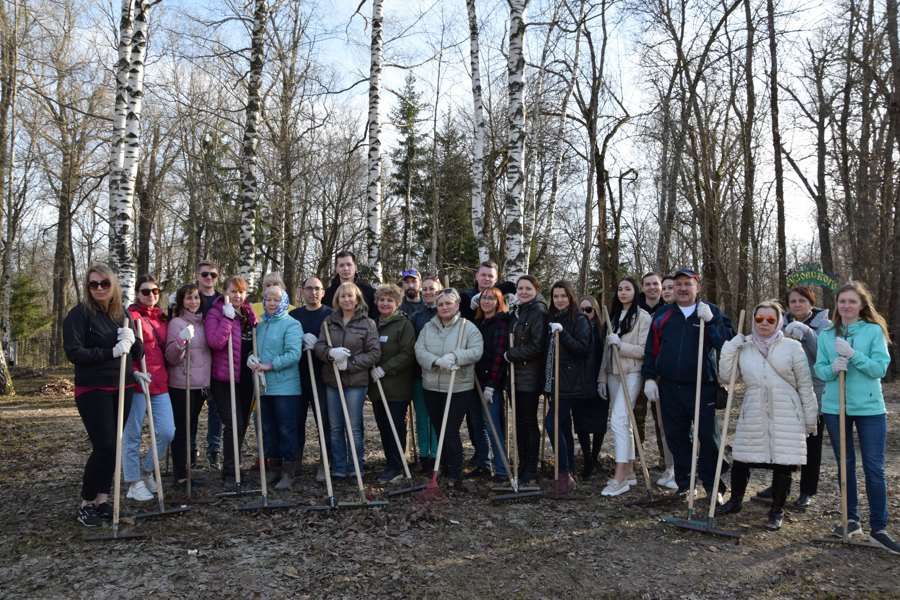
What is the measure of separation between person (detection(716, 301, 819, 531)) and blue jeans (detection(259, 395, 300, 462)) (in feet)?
13.2

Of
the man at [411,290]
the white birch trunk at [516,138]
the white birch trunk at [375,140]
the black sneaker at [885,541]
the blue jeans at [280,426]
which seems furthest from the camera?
the white birch trunk at [375,140]

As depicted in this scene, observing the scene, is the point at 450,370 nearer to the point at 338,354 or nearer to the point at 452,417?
the point at 452,417

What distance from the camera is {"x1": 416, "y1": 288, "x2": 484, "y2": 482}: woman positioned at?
20.0 ft

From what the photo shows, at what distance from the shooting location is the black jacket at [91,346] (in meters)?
4.80

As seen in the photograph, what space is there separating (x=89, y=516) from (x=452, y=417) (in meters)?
3.22

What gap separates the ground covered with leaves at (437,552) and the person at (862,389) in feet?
1.00

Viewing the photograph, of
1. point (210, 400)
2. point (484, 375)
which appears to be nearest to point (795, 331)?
point (484, 375)

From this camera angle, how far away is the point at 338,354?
230 inches

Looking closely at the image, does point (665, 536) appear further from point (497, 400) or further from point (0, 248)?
point (0, 248)

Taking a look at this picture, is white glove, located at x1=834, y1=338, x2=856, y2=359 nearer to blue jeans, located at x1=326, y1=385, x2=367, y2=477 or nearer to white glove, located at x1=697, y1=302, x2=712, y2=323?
white glove, located at x1=697, y1=302, x2=712, y2=323

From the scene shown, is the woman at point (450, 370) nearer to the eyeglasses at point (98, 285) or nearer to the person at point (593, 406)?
the person at point (593, 406)

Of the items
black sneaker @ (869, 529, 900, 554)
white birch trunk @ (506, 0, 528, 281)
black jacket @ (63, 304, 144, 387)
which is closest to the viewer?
black sneaker @ (869, 529, 900, 554)

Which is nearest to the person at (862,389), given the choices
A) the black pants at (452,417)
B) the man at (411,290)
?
the black pants at (452,417)

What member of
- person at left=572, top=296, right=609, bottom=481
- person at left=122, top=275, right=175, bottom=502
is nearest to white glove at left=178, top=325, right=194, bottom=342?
person at left=122, top=275, right=175, bottom=502
